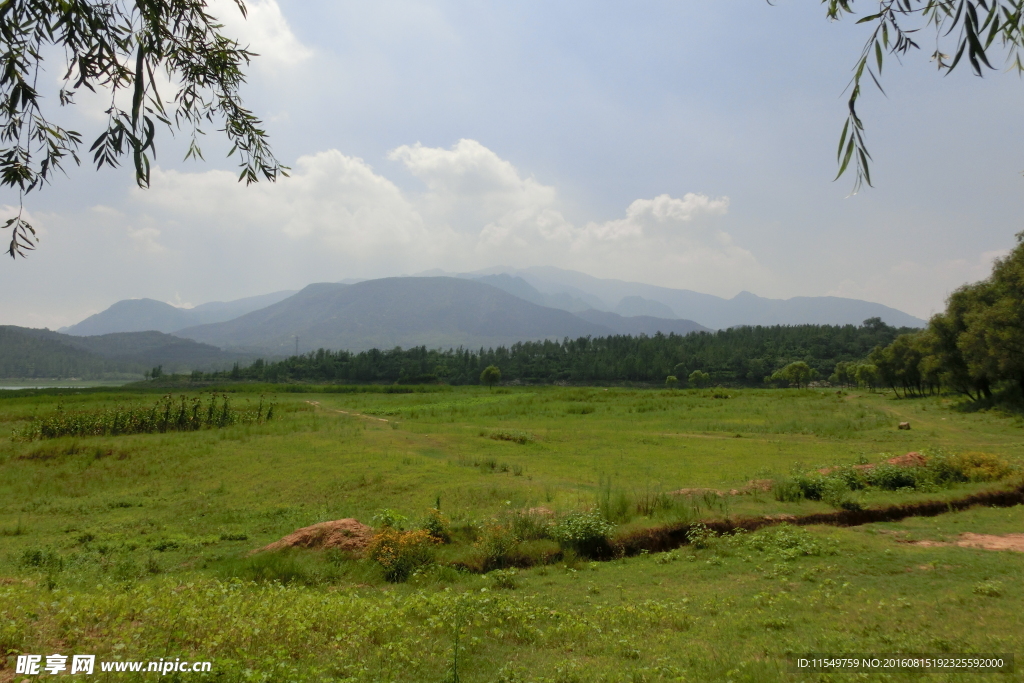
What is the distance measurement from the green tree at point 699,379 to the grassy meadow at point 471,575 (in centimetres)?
7941

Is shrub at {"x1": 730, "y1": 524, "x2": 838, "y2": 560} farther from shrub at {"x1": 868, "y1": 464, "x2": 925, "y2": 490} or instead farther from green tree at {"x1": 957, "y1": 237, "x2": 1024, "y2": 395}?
green tree at {"x1": 957, "y1": 237, "x2": 1024, "y2": 395}

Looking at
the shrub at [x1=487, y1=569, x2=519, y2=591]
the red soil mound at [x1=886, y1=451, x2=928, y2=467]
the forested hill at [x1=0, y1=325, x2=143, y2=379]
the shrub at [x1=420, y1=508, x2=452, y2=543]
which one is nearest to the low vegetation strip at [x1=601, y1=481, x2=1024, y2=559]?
the red soil mound at [x1=886, y1=451, x2=928, y2=467]

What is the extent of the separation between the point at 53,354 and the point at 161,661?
22773 centimetres

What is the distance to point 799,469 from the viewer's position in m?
13.7

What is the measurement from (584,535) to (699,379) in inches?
3789

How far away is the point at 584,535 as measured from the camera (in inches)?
361

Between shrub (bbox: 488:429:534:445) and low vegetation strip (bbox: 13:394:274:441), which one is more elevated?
low vegetation strip (bbox: 13:394:274:441)

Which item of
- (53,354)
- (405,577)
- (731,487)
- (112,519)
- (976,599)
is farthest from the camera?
(53,354)

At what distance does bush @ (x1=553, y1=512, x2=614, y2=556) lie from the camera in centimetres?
916

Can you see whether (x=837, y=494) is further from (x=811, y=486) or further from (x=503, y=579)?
(x=503, y=579)

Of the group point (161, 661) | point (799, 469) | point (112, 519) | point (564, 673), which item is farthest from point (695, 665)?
point (112, 519)

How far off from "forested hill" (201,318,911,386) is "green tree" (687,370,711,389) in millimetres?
10100

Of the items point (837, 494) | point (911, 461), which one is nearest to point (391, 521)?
point (837, 494)

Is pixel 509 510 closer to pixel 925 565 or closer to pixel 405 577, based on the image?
pixel 405 577
